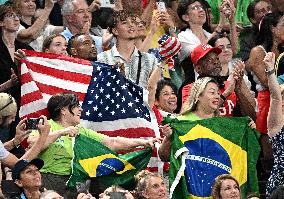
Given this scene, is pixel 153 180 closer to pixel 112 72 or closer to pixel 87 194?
pixel 87 194

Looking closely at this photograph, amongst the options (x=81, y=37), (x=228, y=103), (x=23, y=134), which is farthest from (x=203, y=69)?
(x=23, y=134)

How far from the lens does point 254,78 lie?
693 inches

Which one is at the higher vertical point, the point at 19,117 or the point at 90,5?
the point at 90,5

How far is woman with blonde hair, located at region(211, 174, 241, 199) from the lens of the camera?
49.3ft

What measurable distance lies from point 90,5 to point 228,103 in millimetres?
3130

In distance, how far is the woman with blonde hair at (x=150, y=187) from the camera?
15102mm

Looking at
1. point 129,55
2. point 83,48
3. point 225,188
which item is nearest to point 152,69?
point 129,55

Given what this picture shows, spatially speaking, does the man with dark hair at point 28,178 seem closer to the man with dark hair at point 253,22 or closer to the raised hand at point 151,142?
the raised hand at point 151,142

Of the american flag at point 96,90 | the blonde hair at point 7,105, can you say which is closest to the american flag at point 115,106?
the american flag at point 96,90

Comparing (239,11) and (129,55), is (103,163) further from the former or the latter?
(239,11)

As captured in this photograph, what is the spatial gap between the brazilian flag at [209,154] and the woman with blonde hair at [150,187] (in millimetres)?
147

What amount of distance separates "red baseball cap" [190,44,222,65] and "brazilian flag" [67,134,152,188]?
197cm

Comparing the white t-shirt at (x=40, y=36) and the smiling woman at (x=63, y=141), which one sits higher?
the white t-shirt at (x=40, y=36)

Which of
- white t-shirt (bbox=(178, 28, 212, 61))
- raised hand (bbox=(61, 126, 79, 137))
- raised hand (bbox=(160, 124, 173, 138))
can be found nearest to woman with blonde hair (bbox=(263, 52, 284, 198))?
raised hand (bbox=(160, 124, 173, 138))
